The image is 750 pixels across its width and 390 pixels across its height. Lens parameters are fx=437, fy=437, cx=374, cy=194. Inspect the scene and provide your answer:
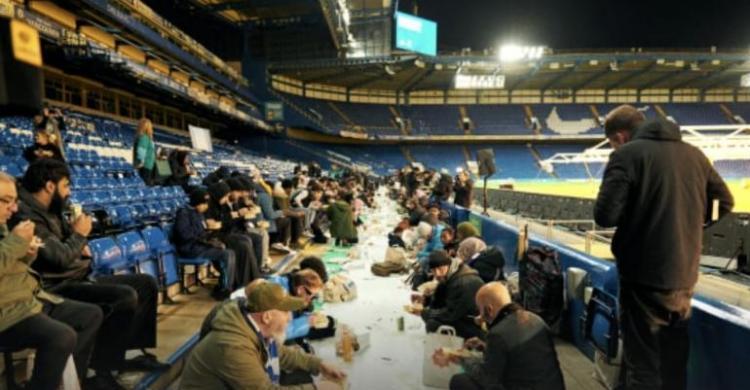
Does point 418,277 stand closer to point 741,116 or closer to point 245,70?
point 245,70

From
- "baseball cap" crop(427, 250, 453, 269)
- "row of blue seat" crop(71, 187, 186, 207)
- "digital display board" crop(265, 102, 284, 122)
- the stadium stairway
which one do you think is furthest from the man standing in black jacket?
the stadium stairway

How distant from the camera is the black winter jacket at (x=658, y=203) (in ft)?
6.47

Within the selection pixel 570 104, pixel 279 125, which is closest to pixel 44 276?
pixel 279 125

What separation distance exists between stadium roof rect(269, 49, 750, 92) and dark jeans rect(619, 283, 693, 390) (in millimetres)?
30898

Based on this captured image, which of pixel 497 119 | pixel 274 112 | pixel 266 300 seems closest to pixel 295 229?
pixel 266 300

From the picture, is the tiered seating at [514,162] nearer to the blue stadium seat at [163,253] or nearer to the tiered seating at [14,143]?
the tiered seating at [14,143]

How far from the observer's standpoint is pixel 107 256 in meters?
3.62

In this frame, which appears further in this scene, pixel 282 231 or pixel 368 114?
pixel 368 114

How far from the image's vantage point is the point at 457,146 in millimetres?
41062

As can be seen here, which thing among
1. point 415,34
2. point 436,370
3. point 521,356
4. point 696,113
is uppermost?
point 415,34

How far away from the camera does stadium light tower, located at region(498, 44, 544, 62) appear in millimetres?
33219

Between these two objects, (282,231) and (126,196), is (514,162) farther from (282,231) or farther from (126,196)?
(126,196)

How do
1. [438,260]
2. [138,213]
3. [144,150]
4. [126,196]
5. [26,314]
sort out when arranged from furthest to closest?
1. [144,150]
2. [126,196]
3. [138,213]
4. [438,260]
5. [26,314]

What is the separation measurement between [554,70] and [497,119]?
655cm
